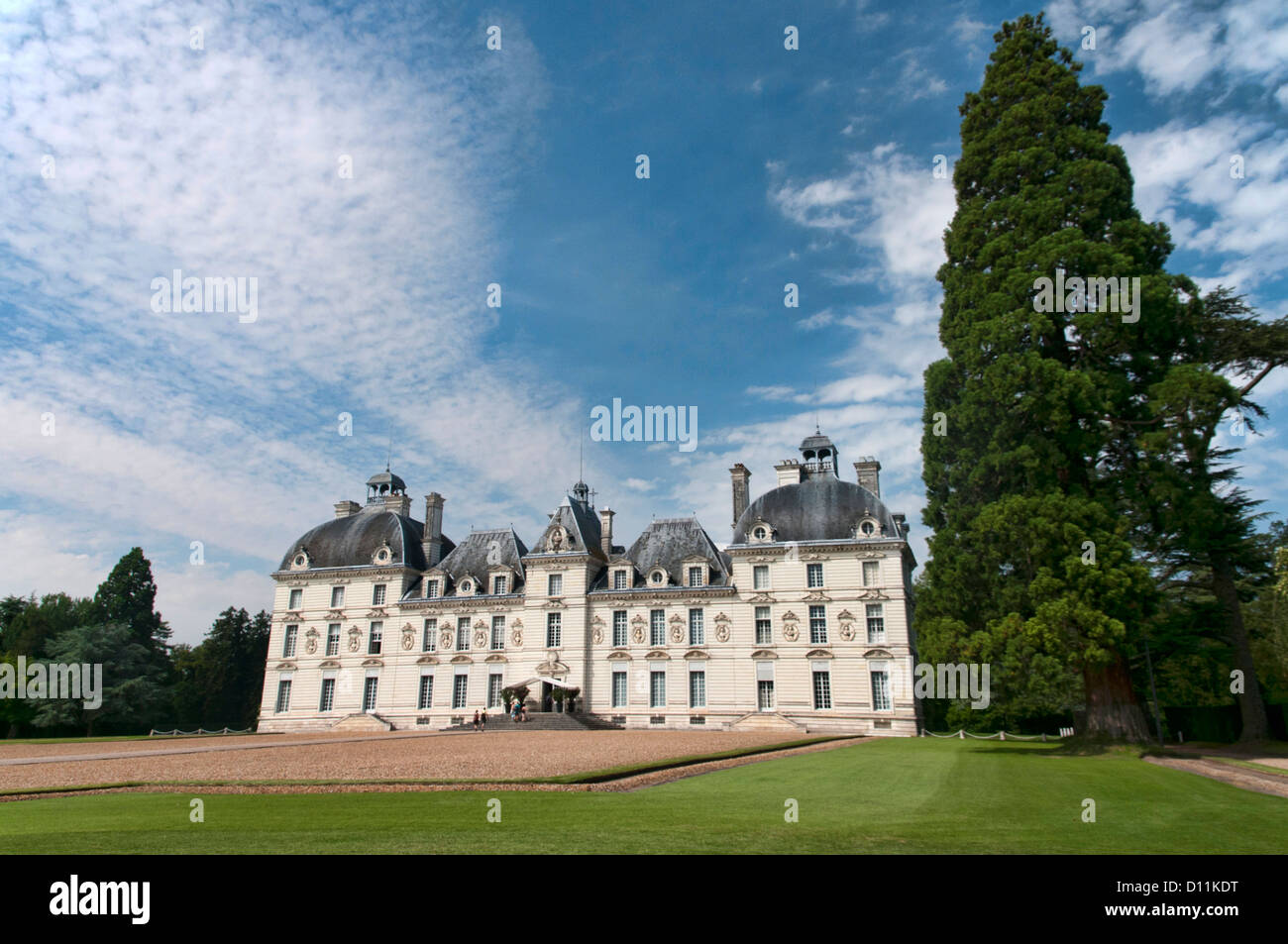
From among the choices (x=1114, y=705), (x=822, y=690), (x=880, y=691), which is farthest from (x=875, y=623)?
(x=1114, y=705)

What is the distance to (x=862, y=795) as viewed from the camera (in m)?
12.1

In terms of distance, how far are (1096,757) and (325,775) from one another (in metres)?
19.0

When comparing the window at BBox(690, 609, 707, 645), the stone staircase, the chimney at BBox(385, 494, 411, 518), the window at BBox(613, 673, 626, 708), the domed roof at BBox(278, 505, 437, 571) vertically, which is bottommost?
the stone staircase

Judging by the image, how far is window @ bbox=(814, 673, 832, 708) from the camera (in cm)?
3947

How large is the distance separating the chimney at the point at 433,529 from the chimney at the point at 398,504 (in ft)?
6.86

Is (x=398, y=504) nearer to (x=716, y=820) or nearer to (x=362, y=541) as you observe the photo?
(x=362, y=541)

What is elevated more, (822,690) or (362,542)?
(362,542)

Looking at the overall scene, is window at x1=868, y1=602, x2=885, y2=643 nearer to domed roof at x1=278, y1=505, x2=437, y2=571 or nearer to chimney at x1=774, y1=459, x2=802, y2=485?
chimney at x1=774, y1=459, x2=802, y2=485

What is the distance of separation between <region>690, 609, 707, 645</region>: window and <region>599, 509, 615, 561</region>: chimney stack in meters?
6.99

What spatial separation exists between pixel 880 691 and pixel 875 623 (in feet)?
10.9

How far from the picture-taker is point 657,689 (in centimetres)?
4284

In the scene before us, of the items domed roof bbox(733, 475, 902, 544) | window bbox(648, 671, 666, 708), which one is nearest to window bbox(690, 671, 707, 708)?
window bbox(648, 671, 666, 708)
